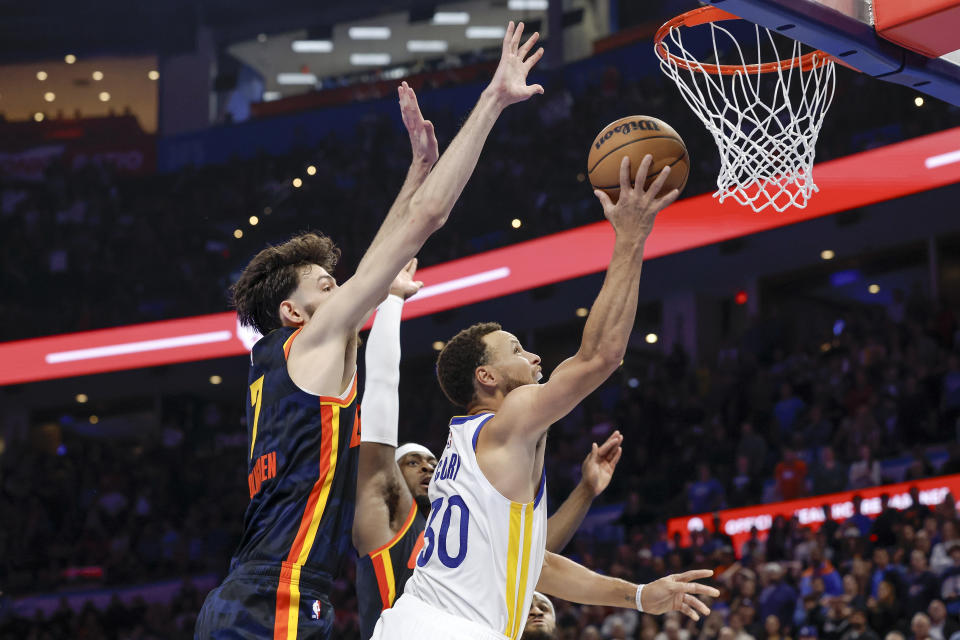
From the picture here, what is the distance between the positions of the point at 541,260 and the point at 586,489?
37.7ft

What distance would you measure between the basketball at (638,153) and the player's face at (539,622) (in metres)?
1.67

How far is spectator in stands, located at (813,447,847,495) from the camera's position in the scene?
11305mm

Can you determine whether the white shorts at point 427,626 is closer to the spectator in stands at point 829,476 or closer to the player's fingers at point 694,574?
the player's fingers at point 694,574

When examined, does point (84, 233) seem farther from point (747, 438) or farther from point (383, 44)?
point (747, 438)

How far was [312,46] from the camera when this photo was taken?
24.8m

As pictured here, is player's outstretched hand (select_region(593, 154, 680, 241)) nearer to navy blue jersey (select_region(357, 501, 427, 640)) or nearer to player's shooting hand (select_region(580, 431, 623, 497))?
player's shooting hand (select_region(580, 431, 623, 497))

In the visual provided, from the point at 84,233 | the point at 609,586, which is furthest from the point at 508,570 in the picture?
the point at 84,233

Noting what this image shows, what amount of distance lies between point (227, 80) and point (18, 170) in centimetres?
485

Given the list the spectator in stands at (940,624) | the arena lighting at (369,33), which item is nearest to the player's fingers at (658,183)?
the spectator in stands at (940,624)

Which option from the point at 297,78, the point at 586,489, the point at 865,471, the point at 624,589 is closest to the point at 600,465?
the point at 586,489

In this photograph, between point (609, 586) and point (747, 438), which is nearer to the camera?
point (609, 586)

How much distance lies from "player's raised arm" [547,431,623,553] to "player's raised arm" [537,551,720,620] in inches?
4.6

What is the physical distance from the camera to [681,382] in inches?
615

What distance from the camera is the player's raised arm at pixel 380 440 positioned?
13.9 feet
